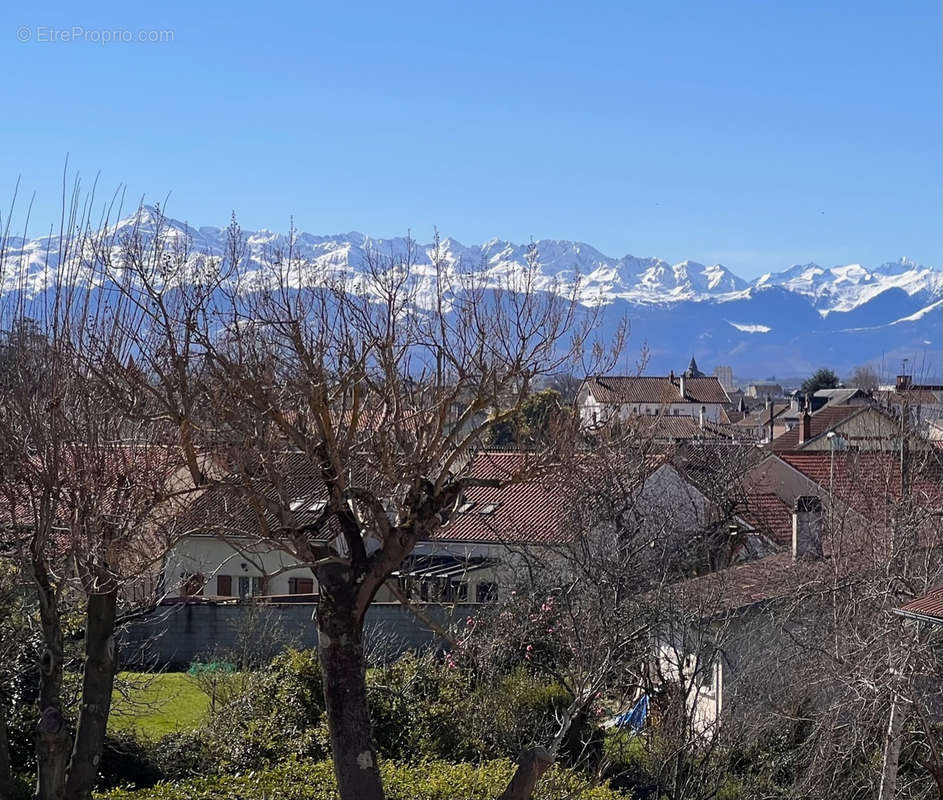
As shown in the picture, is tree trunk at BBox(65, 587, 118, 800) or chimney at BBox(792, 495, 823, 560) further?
chimney at BBox(792, 495, 823, 560)

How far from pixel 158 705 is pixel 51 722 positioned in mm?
10703

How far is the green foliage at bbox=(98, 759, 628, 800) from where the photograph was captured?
463 inches

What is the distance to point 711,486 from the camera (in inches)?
1147

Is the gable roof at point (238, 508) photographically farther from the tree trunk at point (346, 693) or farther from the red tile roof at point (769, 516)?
the red tile roof at point (769, 516)

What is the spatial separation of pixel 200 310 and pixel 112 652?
298 cm

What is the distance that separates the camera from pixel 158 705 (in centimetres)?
1973

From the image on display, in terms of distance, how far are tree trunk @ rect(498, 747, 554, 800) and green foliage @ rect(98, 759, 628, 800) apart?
2.30 m

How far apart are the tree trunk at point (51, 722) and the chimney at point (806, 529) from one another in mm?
15803

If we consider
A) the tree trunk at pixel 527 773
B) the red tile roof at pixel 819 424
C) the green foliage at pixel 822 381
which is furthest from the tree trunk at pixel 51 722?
the green foliage at pixel 822 381

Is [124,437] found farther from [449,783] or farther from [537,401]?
[537,401]

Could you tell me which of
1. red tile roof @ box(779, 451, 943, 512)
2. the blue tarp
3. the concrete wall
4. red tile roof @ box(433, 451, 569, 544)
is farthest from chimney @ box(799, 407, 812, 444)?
the blue tarp

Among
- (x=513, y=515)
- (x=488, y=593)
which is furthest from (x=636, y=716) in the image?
(x=513, y=515)

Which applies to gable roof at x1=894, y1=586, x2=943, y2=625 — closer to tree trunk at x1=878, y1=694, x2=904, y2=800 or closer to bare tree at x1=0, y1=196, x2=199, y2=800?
tree trunk at x1=878, y1=694, x2=904, y2=800

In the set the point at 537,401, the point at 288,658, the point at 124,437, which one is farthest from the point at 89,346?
the point at 537,401
